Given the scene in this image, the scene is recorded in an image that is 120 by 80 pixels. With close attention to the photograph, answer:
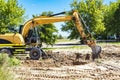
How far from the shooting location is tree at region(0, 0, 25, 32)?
142 feet

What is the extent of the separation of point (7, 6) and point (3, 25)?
11.0ft

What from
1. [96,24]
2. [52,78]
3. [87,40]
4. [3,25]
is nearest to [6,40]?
[87,40]

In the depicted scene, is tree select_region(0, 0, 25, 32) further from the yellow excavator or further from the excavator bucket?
the excavator bucket

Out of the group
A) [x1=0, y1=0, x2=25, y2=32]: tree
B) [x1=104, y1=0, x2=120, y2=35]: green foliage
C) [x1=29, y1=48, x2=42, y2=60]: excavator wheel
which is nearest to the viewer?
[x1=29, y1=48, x2=42, y2=60]: excavator wheel

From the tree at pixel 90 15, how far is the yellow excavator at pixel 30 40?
25.0m

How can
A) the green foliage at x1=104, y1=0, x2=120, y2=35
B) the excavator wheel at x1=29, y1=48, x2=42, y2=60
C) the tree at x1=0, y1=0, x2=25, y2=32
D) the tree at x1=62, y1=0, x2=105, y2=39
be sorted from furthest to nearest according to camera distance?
the green foliage at x1=104, y1=0, x2=120, y2=35
the tree at x1=62, y1=0, x2=105, y2=39
the tree at x1=0, y1=0, x2=25, y2=32
the excavator wheel at x1=29, y1=48, x2=42, y2=60

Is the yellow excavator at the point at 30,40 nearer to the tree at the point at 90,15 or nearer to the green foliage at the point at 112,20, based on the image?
the tree at the point at 90,15

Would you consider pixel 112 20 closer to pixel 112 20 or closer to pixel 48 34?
pixel 112 20

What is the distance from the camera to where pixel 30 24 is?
26953 millimetres

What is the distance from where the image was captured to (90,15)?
53906 mm

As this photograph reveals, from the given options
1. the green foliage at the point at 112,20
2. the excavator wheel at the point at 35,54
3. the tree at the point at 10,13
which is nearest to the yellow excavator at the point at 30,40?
the excavator wheel at the point at 35,54

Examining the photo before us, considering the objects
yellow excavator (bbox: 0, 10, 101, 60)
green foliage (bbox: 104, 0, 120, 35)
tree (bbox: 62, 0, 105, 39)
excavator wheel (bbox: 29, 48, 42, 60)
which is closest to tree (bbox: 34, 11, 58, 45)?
tree (bbox: 62, 0, 105, 39)

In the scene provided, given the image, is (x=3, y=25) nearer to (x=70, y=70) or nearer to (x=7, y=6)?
(x=7, y=6)

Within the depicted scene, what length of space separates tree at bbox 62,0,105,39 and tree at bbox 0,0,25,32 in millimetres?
9431
